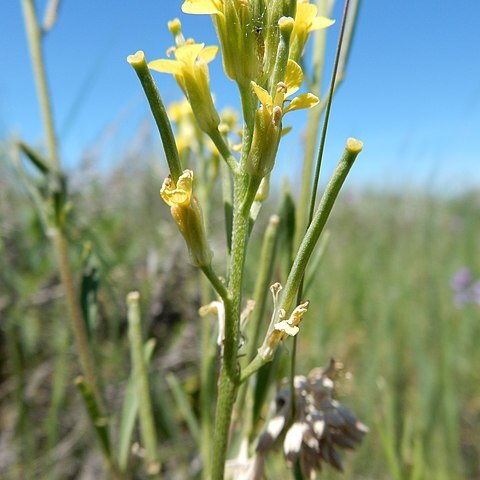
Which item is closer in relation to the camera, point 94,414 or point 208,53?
point 208,53

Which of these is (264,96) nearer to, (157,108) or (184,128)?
(157,108)

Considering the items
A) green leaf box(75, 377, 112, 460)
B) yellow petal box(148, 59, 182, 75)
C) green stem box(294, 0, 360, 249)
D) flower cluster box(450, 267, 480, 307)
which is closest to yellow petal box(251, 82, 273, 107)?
yellow petal box(148, 59, 182, 75)

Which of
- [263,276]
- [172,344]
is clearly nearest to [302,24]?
[263,276]

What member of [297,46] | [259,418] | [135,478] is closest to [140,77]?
[297,46]

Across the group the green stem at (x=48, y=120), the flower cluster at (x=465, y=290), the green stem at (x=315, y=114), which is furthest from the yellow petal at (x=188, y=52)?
the flower cluster at (x=465, y=290)

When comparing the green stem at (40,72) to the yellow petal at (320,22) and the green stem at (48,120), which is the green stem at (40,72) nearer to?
the green stem at (48,120)
